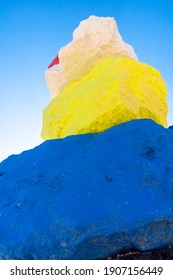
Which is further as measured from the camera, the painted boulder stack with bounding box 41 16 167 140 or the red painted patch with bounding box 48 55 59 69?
the red painted patch with bounding box 48 55 59 69

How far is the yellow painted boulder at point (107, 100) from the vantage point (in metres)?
3.23

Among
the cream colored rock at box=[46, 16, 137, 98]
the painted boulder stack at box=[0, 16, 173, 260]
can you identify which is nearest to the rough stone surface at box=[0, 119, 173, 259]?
the painted boulder stack at box=[0, 16, 173, 260]

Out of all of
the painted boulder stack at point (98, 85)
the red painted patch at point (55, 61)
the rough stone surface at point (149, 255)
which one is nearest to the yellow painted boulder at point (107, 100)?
the painted boulder stack at point (98, 85)

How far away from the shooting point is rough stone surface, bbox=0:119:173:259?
8.21 feet

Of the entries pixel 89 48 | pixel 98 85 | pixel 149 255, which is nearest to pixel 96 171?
pixel 149 255

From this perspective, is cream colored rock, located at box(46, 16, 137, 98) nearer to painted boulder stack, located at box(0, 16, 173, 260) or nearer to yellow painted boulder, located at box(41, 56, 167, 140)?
painted boulder stack, located at box(0, 16, 173, 260)

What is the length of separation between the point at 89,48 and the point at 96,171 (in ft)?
5.28

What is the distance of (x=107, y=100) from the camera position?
10.7 ft

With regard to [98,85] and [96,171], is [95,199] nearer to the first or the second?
[96,171]

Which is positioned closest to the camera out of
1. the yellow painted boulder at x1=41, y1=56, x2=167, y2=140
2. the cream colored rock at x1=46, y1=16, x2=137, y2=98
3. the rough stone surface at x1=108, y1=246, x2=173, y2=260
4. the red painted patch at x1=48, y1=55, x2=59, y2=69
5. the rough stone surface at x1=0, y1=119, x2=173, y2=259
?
the rough stone surface at x1=0, y1=119, x2=173, y2=259

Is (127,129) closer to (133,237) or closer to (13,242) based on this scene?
(133,237)

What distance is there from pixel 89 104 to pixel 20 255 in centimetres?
145

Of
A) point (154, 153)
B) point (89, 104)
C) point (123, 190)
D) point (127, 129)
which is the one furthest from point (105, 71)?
point (123, 190)

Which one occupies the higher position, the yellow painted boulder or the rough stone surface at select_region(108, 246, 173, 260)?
the yellow painted boulder
